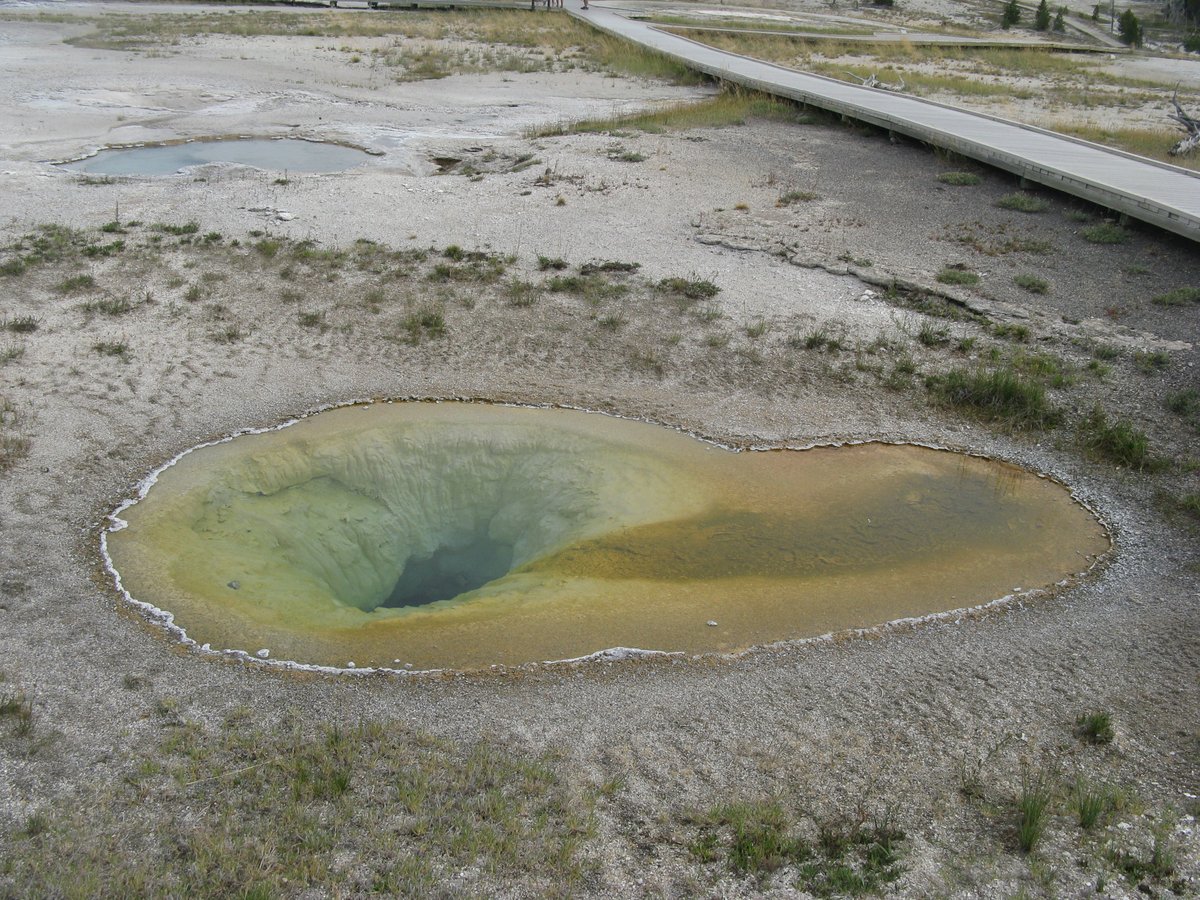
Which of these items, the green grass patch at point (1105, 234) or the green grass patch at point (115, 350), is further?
the green grass patch at point (1105, 234)

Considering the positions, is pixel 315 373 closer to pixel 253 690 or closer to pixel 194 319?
pixel 194 319

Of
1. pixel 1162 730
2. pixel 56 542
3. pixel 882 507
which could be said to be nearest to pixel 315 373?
pixel 56 542

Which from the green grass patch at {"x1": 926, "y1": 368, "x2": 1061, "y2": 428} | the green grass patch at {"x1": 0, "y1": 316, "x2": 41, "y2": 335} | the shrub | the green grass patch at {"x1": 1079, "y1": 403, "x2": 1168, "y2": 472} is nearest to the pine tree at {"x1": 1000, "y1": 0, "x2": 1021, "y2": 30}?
the shrub

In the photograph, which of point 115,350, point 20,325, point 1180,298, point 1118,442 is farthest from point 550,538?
point 1180,298

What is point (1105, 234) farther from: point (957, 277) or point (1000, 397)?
point (1000, 397)

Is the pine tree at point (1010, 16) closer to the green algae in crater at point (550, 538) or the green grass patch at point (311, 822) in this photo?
the green algae in crater at point (550, 538)

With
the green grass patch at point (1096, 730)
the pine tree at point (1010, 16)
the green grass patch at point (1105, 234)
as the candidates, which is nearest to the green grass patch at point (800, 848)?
the green grass patch at point (1096, 730)
